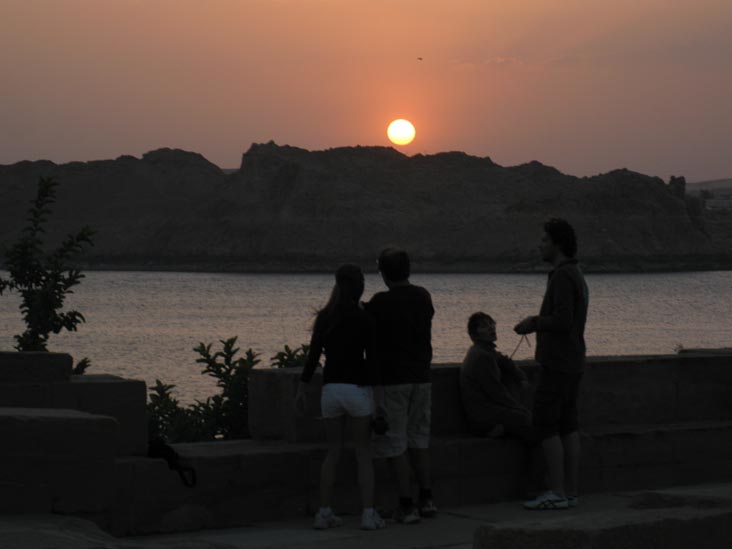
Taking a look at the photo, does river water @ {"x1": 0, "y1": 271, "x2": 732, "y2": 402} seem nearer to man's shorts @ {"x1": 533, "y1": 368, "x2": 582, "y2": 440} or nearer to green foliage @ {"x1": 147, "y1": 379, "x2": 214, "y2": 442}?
green foliage @ {"x1": 147, "y1": 379, "x2": 214, "y2": 442}

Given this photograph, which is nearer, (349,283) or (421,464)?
(349,283)

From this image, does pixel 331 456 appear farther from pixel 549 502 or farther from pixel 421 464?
pixel 549 502

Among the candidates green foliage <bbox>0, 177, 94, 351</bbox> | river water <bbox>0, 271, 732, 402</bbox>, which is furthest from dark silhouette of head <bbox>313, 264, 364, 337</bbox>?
river water <bbox>0, 271, 732, 402</bbox>

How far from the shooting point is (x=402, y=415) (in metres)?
7.45

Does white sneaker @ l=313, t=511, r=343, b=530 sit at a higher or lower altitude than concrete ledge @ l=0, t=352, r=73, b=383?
lower

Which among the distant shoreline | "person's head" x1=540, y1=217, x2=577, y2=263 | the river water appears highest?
the distant shoreline

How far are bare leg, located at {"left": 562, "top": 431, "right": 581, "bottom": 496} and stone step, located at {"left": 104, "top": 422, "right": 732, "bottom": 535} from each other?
43 cm

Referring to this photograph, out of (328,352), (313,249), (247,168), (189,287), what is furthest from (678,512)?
(247,168)

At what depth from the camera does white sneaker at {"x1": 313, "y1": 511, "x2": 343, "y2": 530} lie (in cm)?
726

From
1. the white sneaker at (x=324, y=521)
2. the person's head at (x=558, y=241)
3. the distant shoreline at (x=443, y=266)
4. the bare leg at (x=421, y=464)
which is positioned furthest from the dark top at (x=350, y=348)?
the distant shoreline at (x=443, y=266)

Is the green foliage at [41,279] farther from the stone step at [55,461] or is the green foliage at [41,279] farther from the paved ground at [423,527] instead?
the stone step at [55,461]

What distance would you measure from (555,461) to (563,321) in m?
0.86

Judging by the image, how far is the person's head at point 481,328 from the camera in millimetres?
8109

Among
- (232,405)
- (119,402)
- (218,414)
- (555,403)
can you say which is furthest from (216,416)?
(555,403)
